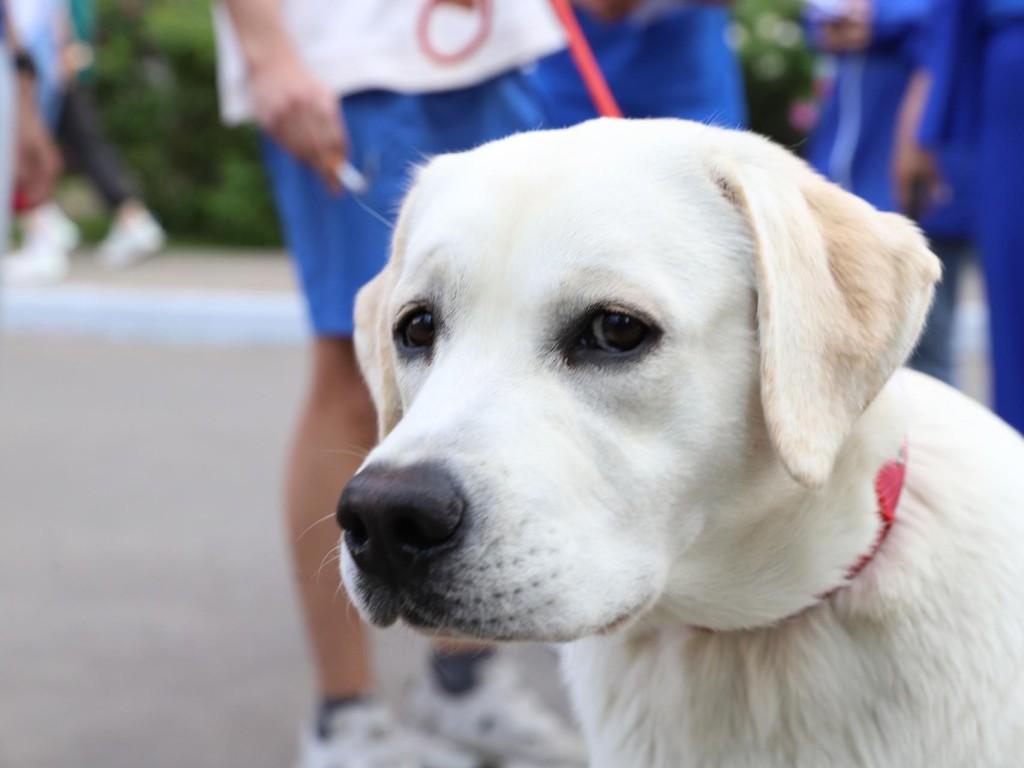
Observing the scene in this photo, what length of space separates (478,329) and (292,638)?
2591 mm

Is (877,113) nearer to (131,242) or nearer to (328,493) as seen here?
(328,493)

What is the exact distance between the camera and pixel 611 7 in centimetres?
347

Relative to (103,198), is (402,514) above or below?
above

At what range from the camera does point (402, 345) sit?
2.47 meters

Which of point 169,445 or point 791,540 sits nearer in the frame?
point 791,540

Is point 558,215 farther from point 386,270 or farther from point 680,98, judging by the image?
point 680,98

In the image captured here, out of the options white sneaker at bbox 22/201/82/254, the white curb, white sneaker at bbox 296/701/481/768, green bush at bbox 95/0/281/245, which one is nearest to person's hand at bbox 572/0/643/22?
white sneaker at bbox 296/701/481/768

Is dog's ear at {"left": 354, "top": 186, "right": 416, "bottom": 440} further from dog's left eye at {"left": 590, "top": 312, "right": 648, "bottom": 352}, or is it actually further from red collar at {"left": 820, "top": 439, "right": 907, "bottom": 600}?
red collar at {"left": 820, "top": 439, "right": 907, "bottom": 600}

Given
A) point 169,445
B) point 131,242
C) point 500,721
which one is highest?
point 500,721

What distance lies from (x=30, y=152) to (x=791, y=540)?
104 inches

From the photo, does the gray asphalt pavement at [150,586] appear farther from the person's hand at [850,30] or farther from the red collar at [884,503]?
the person's hand at [850,30]

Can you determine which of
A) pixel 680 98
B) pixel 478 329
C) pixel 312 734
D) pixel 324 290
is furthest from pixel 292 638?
pixel 478 329

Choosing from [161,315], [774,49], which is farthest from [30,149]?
[774,49]

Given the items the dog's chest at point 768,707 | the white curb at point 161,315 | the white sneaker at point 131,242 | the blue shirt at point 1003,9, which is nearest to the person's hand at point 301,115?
the dog's chest at point 768,707
